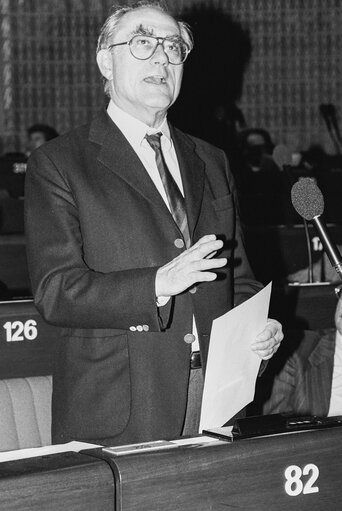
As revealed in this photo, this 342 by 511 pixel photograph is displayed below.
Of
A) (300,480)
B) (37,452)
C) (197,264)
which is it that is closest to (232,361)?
(197,264)

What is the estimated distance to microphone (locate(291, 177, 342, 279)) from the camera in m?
1.61

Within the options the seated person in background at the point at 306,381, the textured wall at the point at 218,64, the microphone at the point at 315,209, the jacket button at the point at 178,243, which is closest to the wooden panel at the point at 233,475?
the microphone at the point at 315,209

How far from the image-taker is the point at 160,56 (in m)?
2.04

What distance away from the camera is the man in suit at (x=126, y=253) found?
1.87m

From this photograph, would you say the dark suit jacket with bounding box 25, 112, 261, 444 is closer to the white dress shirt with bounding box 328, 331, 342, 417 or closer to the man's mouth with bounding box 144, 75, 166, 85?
the man's mouth with bounding box 144, 75, 166, 85

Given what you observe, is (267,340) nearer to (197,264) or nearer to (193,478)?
(197,264)

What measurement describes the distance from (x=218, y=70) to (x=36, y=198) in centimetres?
645

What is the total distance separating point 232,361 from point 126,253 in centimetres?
33

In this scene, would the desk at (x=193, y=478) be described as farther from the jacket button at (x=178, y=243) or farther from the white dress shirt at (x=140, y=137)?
the white dress shirt at (x=140, y=137)

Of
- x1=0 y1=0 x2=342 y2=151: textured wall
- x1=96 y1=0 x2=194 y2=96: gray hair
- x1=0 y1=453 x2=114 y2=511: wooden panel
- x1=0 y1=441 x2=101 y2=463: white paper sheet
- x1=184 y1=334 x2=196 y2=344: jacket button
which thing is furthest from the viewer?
x1=0 y1=0 x2=342 y2=151: textured wall

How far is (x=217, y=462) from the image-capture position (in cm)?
136

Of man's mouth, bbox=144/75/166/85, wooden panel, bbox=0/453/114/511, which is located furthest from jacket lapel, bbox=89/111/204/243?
wooden panel, bbox=0/453/114/511

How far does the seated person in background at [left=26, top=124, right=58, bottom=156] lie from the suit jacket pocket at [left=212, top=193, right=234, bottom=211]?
567 centimetres

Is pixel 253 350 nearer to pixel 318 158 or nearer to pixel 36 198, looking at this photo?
pixel 36 198
